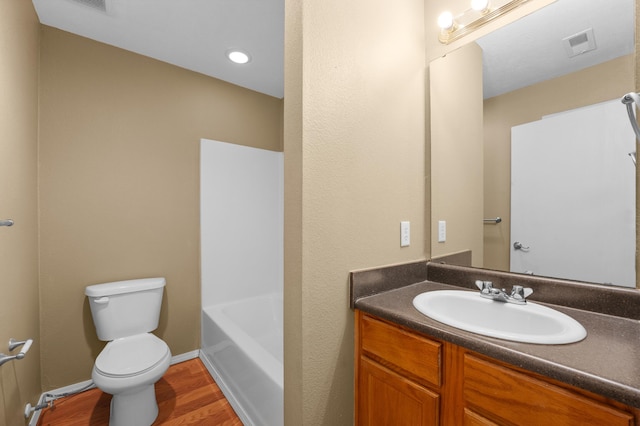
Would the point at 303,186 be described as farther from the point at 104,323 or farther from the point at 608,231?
the point at 104,323

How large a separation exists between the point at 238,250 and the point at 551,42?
8.30 feet

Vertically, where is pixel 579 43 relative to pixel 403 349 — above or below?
above

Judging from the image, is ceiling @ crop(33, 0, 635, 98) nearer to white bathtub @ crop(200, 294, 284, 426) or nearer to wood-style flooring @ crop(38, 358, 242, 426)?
white bathtub @ crop(200, 294, 284, 426)

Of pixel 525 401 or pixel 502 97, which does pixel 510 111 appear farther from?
pixel 525 401

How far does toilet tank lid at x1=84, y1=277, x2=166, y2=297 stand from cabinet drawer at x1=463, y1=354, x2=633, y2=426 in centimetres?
208

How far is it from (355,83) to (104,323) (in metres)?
2.20

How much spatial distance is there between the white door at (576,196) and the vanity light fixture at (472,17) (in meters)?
0.52

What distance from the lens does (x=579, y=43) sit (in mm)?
1009

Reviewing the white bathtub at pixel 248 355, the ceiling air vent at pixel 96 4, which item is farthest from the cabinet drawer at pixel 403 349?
the ceiling air vent at pixel 96 4

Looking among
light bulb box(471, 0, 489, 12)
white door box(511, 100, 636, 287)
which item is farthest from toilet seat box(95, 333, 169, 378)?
light bulb box(471, 0, 489, 12)

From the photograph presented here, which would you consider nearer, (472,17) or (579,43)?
(579,43)

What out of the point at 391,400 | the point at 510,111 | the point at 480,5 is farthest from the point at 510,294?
the point at 480,5

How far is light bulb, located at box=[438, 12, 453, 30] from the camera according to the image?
1259 mm

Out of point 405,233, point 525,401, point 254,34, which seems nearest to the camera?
point 525,401
